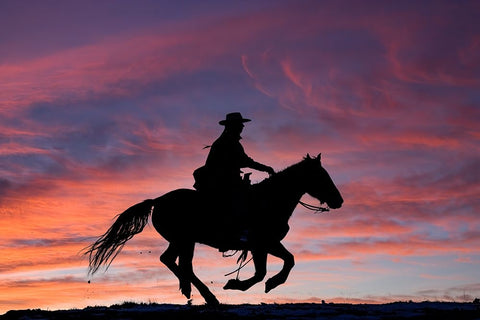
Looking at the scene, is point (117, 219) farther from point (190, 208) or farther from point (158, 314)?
point (158, 314)

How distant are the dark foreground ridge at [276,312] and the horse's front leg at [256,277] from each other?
4.45 ft

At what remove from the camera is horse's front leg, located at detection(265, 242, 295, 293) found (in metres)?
17.1

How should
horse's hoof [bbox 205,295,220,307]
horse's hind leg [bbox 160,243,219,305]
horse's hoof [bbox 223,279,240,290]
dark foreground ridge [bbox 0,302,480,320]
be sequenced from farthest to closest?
horse's hoof [bbox 223,279,240,290], horse's hind leg [bbox 160,243,219,305], horse's hoof [bbox 205,295,220,307], dark foreground ridge [bbox 0,302,480,320]

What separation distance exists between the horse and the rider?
21cm

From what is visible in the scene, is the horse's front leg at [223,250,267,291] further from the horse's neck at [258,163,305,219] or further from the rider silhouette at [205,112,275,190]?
the rider silhouette at [205,112,275,190]

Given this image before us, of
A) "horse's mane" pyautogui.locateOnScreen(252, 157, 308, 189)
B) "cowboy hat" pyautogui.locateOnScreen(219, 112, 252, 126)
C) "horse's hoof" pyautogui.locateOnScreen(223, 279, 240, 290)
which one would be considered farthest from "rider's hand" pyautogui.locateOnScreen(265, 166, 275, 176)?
"horse's hoof" pyautogui.locateOnScreen(223, 279, 240, 290)

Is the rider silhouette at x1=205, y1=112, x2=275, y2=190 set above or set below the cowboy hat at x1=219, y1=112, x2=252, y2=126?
below

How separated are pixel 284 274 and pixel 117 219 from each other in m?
4.48

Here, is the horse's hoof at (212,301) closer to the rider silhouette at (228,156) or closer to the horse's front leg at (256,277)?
the horse's front leg at (256,277)

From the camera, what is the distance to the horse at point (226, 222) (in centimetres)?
1705

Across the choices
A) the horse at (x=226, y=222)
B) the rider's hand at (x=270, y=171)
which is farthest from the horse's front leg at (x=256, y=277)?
the rider's hand at (x=270, y=171)

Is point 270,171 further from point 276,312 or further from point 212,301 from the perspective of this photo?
point 276,312

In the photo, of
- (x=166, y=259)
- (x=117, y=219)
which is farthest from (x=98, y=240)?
(x=166, y=259)

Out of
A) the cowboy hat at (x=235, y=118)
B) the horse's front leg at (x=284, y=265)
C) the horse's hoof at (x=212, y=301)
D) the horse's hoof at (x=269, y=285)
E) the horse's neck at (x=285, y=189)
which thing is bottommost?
the horse's hoof at (x=212, y=301)
